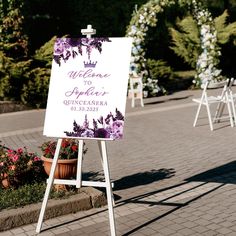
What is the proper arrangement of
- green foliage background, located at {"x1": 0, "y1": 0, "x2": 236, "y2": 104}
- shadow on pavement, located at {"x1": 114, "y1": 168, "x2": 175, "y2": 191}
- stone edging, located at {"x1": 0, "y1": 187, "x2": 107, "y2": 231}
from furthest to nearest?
green foliage background, located at {"x1": 0, "y1": 0, "x2": 236, "y2": 104}, shadow on pavement, located at {"x1": 114, "y1": 168, "x2": 175, "y2": 191}, stone edging, located at {"x1": 0, "y1": 187, "x2": 107, "y2": 231}

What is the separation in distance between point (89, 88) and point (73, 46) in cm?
50

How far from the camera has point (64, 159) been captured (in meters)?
6.16

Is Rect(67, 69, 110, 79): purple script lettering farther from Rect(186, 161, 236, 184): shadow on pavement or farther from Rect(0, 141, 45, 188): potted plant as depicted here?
Rect(186, 161, 236, 184): shadow on pavement

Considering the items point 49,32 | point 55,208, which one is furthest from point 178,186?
point 49,32

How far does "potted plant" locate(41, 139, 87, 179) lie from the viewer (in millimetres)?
6137

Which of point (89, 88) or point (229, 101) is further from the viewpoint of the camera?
point (229, 101)

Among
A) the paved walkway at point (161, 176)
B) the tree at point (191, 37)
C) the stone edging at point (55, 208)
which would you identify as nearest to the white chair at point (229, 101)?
the paved walkway at point (161, 176)

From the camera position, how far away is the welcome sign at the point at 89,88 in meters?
5.21

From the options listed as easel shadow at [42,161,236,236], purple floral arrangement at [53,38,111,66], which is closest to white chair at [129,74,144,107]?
easel shadow at [42,161,236,236]

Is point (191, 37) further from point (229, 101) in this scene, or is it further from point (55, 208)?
point (55, 208)

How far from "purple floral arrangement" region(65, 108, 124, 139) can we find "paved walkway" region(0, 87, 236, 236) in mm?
1025

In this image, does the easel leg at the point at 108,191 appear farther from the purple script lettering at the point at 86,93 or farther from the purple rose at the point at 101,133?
the purple script lettering at the point at 86,93

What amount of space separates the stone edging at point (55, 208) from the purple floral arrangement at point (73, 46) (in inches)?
61.9

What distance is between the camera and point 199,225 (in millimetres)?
5402
